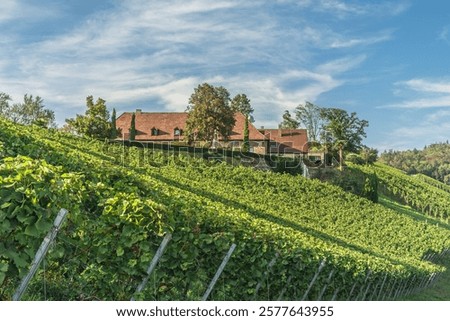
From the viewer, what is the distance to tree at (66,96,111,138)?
5025 centimetres

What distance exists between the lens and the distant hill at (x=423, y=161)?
125375mm

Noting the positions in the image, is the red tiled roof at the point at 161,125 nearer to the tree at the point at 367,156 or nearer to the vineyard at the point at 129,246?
the tree at the point at 367,156

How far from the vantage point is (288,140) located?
73.8m

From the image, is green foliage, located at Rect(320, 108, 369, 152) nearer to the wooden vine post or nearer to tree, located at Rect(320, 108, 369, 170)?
tree, located at Rect(320, 108, 369, 170)

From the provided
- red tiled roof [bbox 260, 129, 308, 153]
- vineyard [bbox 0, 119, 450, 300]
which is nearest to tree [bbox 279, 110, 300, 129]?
red tiled roof [bbox 260, 129, 308, 153]

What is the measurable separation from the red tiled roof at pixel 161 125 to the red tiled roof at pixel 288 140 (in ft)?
13.2

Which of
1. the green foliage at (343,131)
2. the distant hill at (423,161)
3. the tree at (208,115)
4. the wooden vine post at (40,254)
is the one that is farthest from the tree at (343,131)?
the wooden vine post at (40,254)

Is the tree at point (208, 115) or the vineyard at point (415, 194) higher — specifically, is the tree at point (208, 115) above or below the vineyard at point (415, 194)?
above

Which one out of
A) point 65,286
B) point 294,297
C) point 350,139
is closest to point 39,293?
point 65,286

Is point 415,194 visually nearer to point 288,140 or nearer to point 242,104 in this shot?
point 288,140

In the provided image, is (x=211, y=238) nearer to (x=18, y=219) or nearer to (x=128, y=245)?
(x=128, y=245)

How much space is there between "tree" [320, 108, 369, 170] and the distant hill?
4730cm

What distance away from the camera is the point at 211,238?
6914mm
